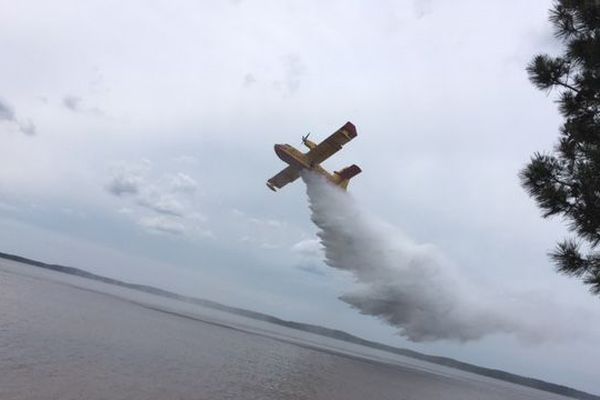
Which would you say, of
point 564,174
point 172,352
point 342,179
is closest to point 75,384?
point 172,352

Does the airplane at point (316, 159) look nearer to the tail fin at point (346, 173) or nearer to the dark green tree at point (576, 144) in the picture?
the tail fin at point (346, 173)

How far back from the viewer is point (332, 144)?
1198 inches

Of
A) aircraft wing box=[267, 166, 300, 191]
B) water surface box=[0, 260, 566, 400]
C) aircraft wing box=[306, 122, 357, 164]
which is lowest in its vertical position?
water surface box=[0, 260, 566, 400]

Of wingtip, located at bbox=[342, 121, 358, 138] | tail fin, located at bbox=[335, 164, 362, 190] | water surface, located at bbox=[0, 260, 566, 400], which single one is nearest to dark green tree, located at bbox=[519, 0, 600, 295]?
water surface, located at bbox=[0, 260, 566, 400]

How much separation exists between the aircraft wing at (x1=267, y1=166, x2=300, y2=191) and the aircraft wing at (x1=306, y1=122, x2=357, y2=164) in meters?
2.19

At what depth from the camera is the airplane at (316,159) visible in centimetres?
2994

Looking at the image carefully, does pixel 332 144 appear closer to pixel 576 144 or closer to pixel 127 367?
pixel 127 367

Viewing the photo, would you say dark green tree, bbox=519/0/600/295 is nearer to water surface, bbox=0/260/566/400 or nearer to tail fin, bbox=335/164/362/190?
water surface, bbox=0/260/566/400

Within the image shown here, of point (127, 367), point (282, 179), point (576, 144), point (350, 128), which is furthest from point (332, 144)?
point (576, 144)

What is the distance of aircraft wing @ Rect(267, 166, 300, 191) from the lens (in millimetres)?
33656

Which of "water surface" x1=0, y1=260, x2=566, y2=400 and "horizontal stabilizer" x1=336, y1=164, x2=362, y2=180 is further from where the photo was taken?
"horizontal stabilizer" x1=336, y1=164, x2=362, y2=180

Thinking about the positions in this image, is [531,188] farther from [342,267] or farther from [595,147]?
[342,267]

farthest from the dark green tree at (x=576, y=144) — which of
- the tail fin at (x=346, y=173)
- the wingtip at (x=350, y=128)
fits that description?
the tail fin at (x=346, y=173)

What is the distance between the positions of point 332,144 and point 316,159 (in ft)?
5.69
